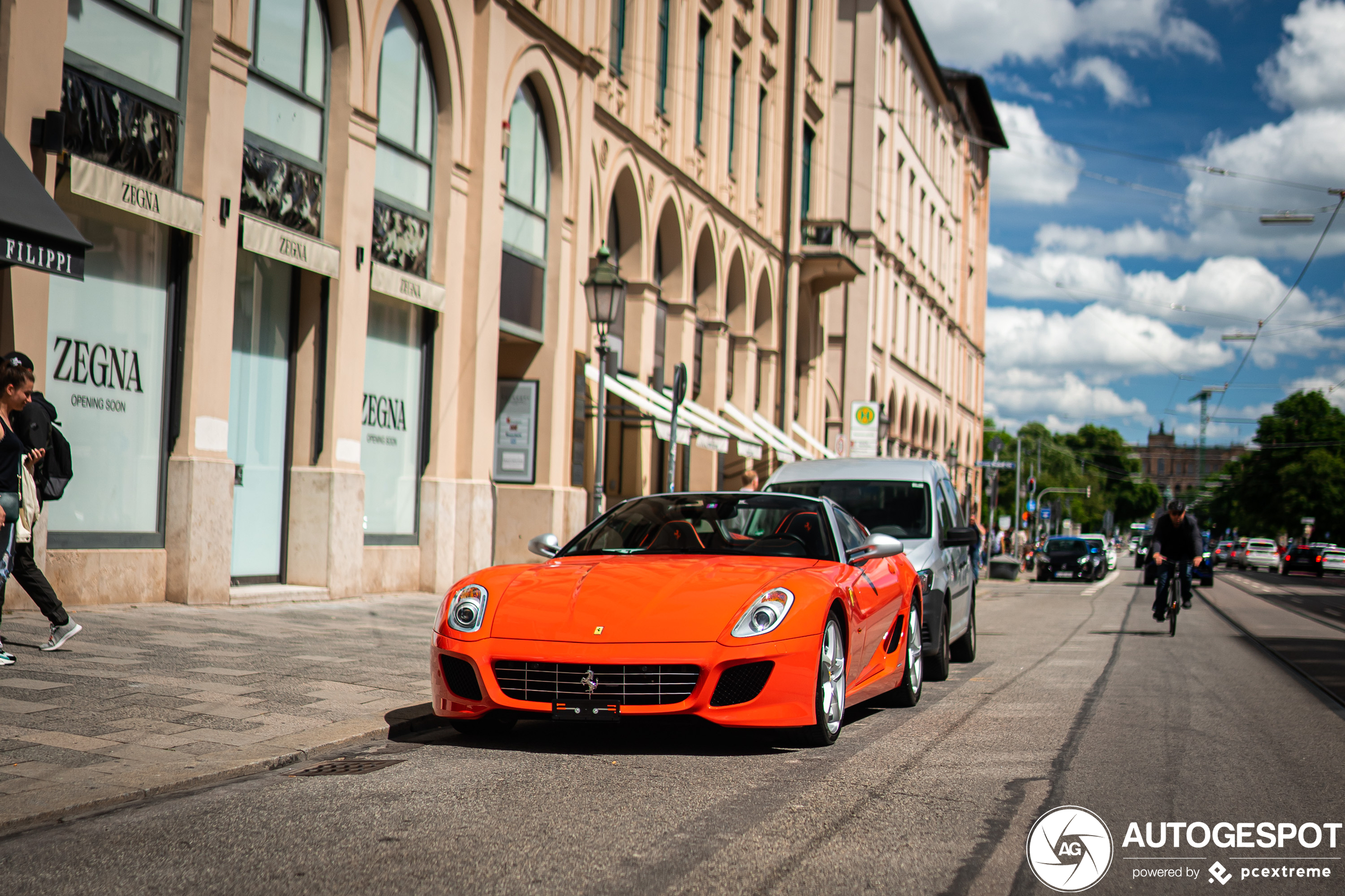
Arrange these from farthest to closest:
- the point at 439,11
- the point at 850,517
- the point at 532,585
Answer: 1. the point at 439,11
2. the point at 850,517
3. the point at 532,585

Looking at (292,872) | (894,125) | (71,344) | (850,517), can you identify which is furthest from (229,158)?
(894,125)

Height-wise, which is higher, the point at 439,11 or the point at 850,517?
the point at 439,11

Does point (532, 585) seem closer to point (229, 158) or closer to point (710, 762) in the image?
point (710, 762)

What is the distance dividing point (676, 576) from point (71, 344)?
7138 millimetres

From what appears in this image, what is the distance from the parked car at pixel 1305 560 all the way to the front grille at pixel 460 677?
212 feet

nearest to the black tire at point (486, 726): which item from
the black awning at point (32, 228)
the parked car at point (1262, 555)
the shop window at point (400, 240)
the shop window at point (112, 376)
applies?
the black awning at point (32, 228)

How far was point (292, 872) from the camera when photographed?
421 cm

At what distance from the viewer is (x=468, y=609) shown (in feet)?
22.2

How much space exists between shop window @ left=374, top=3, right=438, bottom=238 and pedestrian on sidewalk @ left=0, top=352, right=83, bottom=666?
8367 millimetres

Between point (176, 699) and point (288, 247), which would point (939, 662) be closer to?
point (176, 699)

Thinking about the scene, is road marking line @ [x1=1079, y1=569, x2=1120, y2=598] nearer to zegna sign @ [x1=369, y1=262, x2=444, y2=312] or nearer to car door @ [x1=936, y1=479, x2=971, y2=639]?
zegna sign @ [x1=369, y1=262, x2=444, y2=312]

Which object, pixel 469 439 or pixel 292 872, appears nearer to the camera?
pixel 292 872

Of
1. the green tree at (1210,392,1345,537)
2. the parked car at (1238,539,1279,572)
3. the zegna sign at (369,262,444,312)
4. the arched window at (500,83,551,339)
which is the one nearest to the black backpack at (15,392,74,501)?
the zegna sign at (369,262,444,312)

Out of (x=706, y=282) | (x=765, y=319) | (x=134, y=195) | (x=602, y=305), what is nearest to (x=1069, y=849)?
(x=134, y=195)
